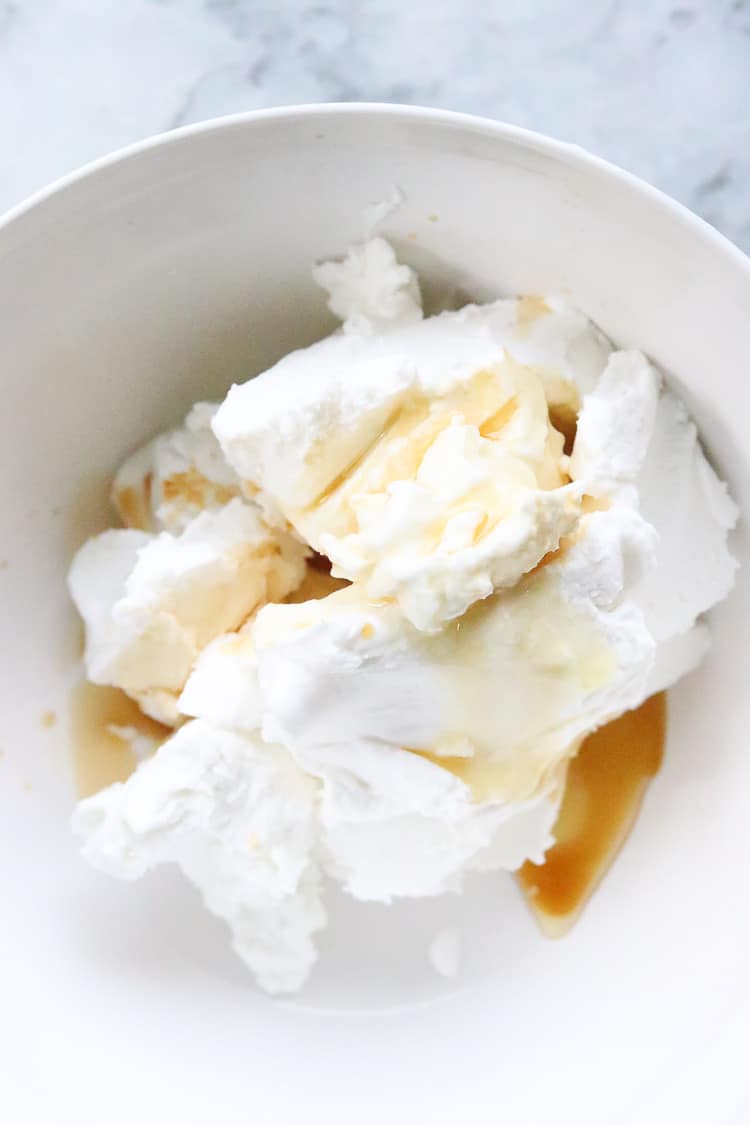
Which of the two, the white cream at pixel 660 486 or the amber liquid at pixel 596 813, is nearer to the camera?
the white cream at pixel 660 486

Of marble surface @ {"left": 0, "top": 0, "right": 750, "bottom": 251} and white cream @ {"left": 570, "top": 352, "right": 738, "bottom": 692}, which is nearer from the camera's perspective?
white cream @ {"left": 570, "top": 352, "right": 738, "bottom": 692}

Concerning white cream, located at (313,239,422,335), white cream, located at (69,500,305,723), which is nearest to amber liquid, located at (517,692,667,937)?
white cream, located at (69,500,305,723)

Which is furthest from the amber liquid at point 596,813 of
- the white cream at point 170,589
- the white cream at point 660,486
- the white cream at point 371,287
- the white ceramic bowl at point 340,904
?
the white cream at point 371,287

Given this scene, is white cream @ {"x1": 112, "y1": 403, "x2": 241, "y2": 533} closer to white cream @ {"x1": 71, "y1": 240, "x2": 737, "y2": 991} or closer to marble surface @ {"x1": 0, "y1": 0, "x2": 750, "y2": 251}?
white cream @ {"x1": 71, "y1": 240, "x2": 737, "y2": 991}

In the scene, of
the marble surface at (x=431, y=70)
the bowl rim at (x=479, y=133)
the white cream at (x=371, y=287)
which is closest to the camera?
the bowl rim at (x=479, y=133)

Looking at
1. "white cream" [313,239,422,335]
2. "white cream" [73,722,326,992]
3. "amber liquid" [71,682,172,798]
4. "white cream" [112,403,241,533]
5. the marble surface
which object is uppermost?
the marble surface

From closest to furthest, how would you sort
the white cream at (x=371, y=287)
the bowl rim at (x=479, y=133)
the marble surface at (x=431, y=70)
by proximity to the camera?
the bowl rim at (x=479, y=133) < the white cream at (x=371, y=287) < the marble surface at (x=431, y=70)

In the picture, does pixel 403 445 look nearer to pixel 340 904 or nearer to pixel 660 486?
pixel 660 486

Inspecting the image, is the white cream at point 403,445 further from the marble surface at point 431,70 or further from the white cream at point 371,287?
the marble surface at point 431,70
